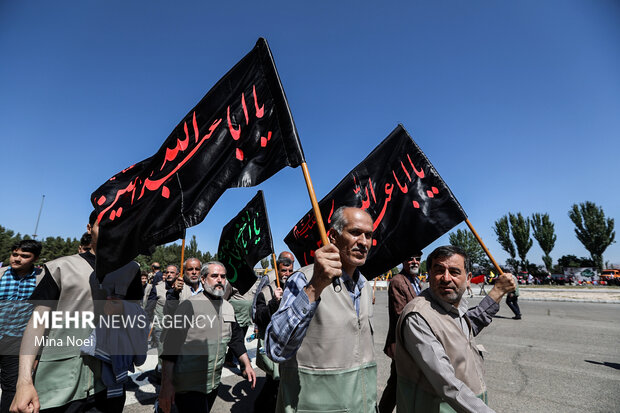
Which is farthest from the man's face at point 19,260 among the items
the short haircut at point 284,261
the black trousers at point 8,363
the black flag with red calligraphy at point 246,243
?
the short haircut at point 284,261

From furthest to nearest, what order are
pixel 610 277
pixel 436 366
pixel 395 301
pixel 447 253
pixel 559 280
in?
pixel 559 280 → pixel 610 277 → pixel 395 301 → pixel 447 253 → pixel 436 366

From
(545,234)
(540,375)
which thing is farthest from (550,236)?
(540,375)

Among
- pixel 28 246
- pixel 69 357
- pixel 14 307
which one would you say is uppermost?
pixel 28 246

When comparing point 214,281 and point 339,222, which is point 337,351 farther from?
point 214,281

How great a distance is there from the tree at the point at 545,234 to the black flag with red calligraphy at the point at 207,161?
60286 mm

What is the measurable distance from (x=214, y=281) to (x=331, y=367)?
1.92 metres

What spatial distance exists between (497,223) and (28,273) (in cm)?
6497

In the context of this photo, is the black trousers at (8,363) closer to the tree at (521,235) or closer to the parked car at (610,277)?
the parked car at (610,277)

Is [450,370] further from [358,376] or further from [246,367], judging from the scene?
[246,367]

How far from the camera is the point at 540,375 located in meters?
5.34

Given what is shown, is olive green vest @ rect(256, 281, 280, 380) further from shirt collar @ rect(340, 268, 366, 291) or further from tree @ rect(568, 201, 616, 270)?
tree @ rect(568, 201, 616, 270)

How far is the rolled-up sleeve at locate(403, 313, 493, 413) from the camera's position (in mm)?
1656

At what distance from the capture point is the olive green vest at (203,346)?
2.95 metres

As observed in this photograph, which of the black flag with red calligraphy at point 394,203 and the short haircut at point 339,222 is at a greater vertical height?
the black flag with red calligraphy at point 394,203
